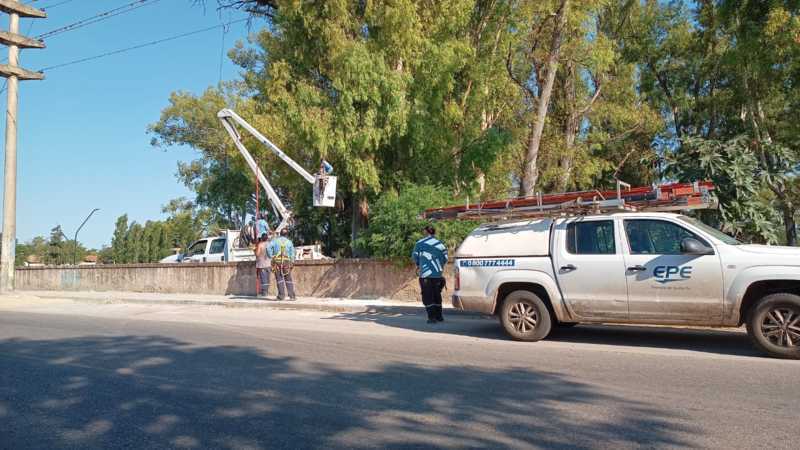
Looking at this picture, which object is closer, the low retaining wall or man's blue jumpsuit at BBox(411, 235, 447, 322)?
man's blue jumpsuit at BBox(411, 235, 447, 322)

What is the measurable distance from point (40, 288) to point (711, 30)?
2730cm

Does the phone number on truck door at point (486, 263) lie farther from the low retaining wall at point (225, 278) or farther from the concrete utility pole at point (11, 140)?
the concrete utility pole at point (11, 140)

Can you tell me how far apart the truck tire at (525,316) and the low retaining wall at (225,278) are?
5.34 meters

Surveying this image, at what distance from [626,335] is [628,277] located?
189cm

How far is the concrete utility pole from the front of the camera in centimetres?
2205

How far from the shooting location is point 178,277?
68.5ft

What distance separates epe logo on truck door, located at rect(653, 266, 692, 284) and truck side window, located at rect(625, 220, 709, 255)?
0.21m

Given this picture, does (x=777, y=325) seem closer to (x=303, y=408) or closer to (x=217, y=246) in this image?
(x=303, y=408)

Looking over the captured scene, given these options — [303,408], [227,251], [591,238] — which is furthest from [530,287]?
Answer: [227,251]

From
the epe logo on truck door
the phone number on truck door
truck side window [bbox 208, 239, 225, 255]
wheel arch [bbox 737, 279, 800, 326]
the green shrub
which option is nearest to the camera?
wheel arch [bbox 737, 279, 800, 326]

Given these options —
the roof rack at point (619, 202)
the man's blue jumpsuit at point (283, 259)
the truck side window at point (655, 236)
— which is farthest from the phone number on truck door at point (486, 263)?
the man's blue jumpsuit at point (283, 259)

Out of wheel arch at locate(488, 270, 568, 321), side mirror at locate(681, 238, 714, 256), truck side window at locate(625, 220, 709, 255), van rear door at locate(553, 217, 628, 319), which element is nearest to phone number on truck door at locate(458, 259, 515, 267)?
wheel arch at locate(488, 270, 568, 321)

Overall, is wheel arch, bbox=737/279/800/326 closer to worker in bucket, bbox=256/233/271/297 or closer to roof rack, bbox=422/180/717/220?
roof rack, bbox=422/180/717/220

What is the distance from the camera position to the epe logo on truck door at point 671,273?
7.94 m
